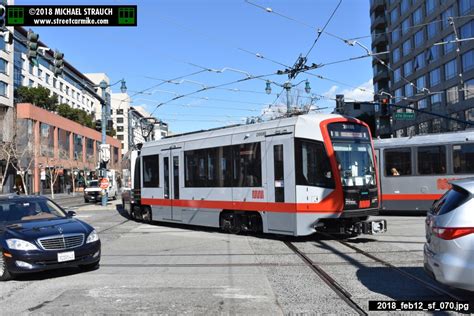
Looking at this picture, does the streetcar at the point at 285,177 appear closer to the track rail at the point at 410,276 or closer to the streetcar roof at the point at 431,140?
the track rail at the point at 410,276

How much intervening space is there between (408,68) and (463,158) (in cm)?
5062

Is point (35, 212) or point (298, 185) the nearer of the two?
point (35, 212)

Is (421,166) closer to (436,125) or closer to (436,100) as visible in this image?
(436,125)

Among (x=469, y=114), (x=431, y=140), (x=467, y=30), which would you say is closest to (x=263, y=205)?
(x=431, y=140)

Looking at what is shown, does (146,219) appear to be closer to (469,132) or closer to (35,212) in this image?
(35,212)

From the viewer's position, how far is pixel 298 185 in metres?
12.3

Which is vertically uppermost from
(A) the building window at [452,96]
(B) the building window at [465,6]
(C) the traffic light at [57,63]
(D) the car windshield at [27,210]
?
(B) the building window at [465,6]

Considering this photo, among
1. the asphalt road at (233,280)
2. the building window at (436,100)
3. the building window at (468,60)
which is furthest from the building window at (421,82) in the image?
the asphalt road at (233,280)

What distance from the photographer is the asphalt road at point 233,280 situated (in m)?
6.50

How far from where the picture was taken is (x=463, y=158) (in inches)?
707

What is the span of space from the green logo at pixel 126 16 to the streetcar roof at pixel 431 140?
440 inches

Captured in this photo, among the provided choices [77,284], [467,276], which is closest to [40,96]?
[77,284]

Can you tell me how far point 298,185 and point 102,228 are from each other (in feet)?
28.6

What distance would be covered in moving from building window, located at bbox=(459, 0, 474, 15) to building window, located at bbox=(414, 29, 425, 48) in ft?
29.9
